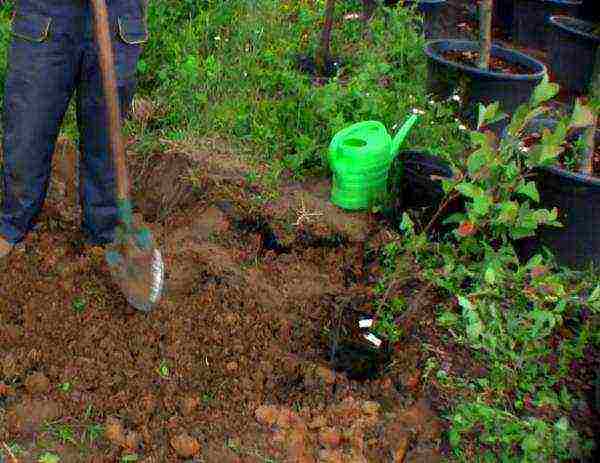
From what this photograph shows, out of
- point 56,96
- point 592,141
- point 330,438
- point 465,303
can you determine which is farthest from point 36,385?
point 592,141

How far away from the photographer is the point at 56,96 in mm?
2764

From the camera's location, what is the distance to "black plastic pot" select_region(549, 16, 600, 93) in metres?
5.39

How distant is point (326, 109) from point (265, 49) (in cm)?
77

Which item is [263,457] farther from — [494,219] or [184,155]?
[184,155]

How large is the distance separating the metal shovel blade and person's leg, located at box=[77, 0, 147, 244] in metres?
0.45

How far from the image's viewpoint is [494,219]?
9.29 ft

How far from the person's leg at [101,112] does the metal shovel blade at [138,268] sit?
45 centimetres

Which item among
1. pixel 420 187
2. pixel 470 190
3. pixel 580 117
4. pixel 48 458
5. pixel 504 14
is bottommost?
pixel 504 14

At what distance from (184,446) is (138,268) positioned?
2.13 feet

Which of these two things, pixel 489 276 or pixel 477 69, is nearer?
pixel 489 276

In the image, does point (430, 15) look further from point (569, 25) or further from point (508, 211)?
point (508, 211)

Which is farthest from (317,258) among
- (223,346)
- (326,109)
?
→ (326,109)

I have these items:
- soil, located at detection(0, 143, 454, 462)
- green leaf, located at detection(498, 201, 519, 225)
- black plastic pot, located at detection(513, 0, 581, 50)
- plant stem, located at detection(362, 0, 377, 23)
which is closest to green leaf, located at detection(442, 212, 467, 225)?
green leaf, located at detection(498, 201, 519, 225)

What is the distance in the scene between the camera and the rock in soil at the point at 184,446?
7.18 feet
